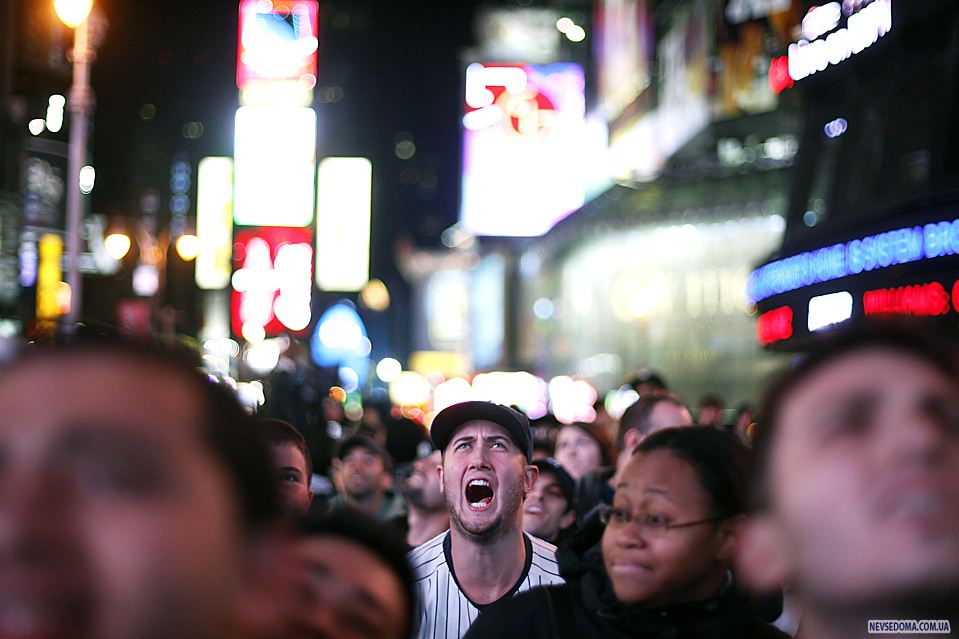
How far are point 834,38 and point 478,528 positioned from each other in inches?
567

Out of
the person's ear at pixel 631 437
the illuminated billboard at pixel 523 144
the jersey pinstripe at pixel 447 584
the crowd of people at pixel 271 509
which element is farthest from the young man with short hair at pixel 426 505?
the illuminated billboard at pixel 523 144

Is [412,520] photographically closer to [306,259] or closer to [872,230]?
[872,230]

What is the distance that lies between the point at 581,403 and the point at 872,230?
27710mm

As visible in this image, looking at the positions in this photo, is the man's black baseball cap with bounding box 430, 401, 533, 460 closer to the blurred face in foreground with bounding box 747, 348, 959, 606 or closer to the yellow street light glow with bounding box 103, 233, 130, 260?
the blurred face in foreground with bounding box 747, 348, 959, 606

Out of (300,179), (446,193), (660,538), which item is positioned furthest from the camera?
(446,193)

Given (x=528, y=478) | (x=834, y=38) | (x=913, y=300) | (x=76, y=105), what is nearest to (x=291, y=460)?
(x=528, y=478)

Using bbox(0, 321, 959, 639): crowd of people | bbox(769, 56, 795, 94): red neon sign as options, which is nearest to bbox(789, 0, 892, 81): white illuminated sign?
bbox(769, 56, 795, 94): red neon sign

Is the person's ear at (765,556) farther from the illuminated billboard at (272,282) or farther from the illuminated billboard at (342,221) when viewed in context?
the illuminated billboard at (342,221)

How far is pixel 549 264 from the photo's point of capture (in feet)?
214

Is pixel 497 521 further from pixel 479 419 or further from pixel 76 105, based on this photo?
pixel 76 105

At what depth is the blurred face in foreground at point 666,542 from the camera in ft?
12.1

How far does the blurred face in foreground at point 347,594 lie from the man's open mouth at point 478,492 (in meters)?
3.53

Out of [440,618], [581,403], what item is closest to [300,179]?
[581,403]

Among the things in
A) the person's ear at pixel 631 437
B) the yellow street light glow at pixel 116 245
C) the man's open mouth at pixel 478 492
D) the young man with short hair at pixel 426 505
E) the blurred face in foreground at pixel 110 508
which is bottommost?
the young man with short hair at pixel 426 505
